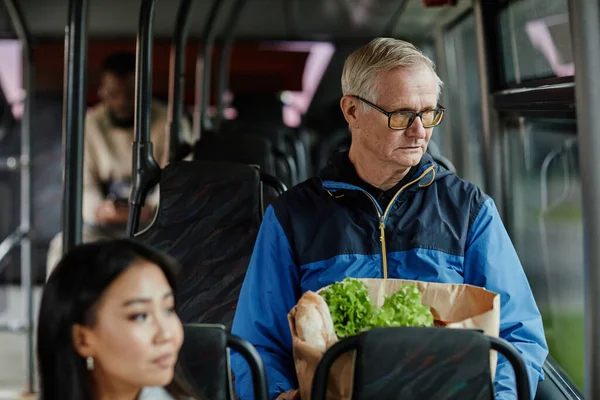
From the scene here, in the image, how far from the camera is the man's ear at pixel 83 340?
1516mm

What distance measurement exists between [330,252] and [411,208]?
22cm

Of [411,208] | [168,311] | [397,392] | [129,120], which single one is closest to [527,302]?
[411,208]

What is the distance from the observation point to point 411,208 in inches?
92.9

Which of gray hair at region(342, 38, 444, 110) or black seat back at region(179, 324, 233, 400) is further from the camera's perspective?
gray hair at region(342, 38, 444, 110)

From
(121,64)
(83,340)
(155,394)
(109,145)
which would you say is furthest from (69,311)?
(109,145)

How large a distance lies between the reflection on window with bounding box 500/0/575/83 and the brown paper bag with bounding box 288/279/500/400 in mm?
1502

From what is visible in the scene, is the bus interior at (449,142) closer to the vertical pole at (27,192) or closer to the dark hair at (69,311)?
the vertical pole at (27,192)

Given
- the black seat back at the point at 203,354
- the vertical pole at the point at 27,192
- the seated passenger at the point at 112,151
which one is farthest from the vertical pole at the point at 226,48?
the black seat back at the point at 203,354

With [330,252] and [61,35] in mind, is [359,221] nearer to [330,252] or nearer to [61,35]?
[330,252]

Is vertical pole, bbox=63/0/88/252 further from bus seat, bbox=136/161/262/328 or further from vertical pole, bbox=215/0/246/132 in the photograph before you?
vertical pole, bbox=215/0/246/132

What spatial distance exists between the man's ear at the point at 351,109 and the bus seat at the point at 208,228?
53 centimetres

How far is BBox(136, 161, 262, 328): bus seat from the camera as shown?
116 inches

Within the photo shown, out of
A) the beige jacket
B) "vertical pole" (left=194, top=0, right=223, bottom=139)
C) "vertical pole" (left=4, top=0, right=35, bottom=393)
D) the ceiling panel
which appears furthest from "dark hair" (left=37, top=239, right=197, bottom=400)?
the ceiling panel

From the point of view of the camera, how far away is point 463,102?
5.82m
